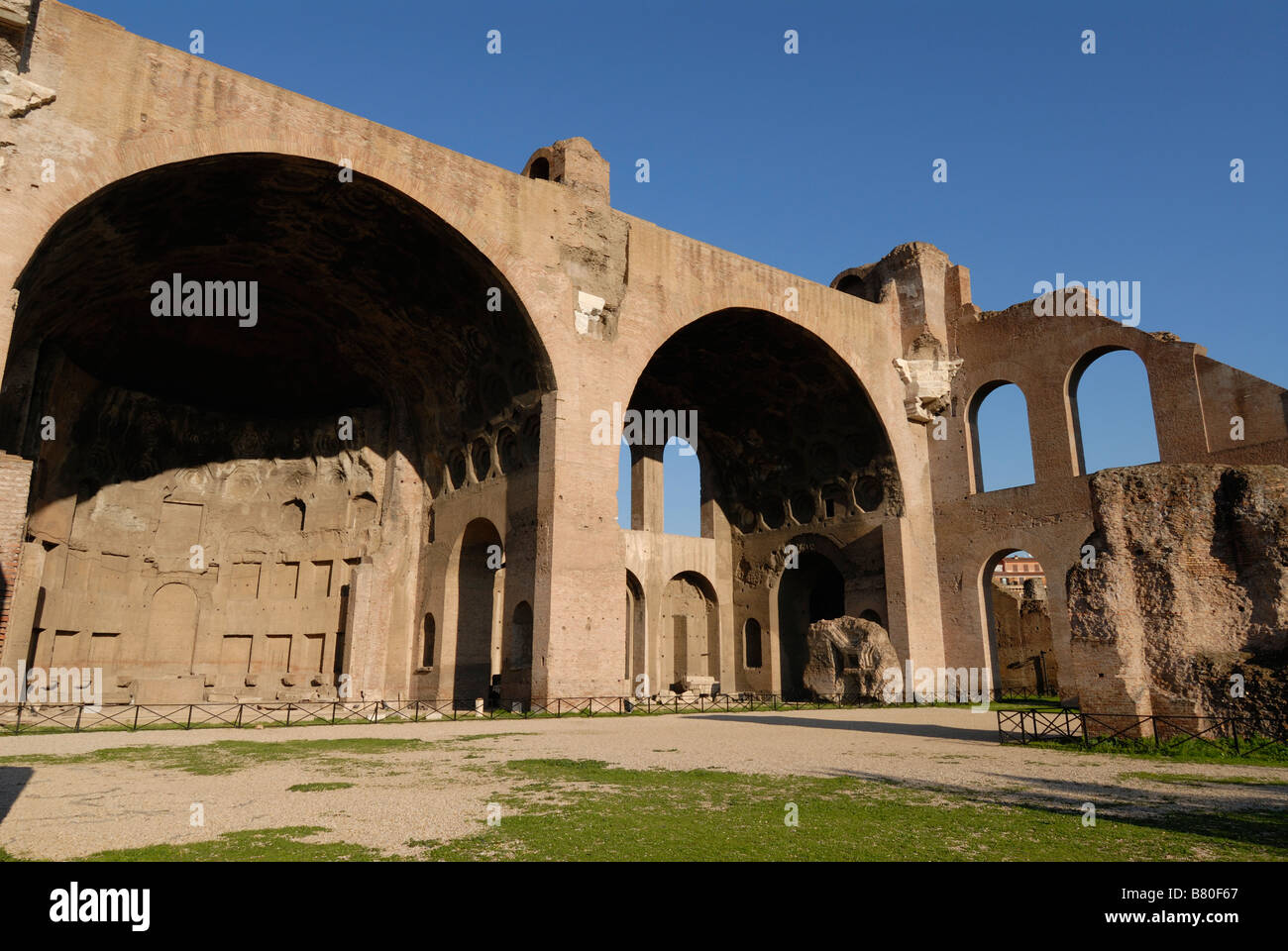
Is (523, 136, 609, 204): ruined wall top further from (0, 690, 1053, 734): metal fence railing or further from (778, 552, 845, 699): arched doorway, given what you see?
(778, 552, 845, 699): arched doorway

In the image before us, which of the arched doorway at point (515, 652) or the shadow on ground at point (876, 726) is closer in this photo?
the shadow on ground at point (876, 726)

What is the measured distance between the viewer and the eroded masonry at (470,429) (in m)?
13.3

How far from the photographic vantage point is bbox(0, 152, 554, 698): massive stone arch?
1602 centimetres

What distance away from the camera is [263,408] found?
23953mm

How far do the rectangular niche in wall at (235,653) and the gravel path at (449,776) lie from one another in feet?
35.0

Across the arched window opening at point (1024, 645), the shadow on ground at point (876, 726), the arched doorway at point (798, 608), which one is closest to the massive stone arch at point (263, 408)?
the shadow on ground at point (876, 726)

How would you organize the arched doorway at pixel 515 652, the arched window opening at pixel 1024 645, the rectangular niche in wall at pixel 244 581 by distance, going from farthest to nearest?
the arched window opening at pixel 1024 645 < the rectangular niche in wall at pixel 244 581 < the arched doorway at pixel 515 652

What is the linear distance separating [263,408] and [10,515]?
13518mm

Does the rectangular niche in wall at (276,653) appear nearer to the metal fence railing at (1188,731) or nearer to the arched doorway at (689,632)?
the arched doorway at (689,632)

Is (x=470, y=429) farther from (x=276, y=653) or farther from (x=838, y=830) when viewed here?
(x=838, y=830)

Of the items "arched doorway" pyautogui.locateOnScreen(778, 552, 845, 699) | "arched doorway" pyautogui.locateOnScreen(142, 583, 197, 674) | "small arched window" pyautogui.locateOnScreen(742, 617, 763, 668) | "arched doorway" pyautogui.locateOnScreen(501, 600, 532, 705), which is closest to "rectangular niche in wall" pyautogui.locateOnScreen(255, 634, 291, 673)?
"arched doorway" pyautogui.locateOnScreen(142, 583, 197, 674)

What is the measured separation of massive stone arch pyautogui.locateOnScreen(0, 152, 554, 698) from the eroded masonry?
3.3 inches

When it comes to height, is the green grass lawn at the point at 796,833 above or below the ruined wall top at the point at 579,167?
below
